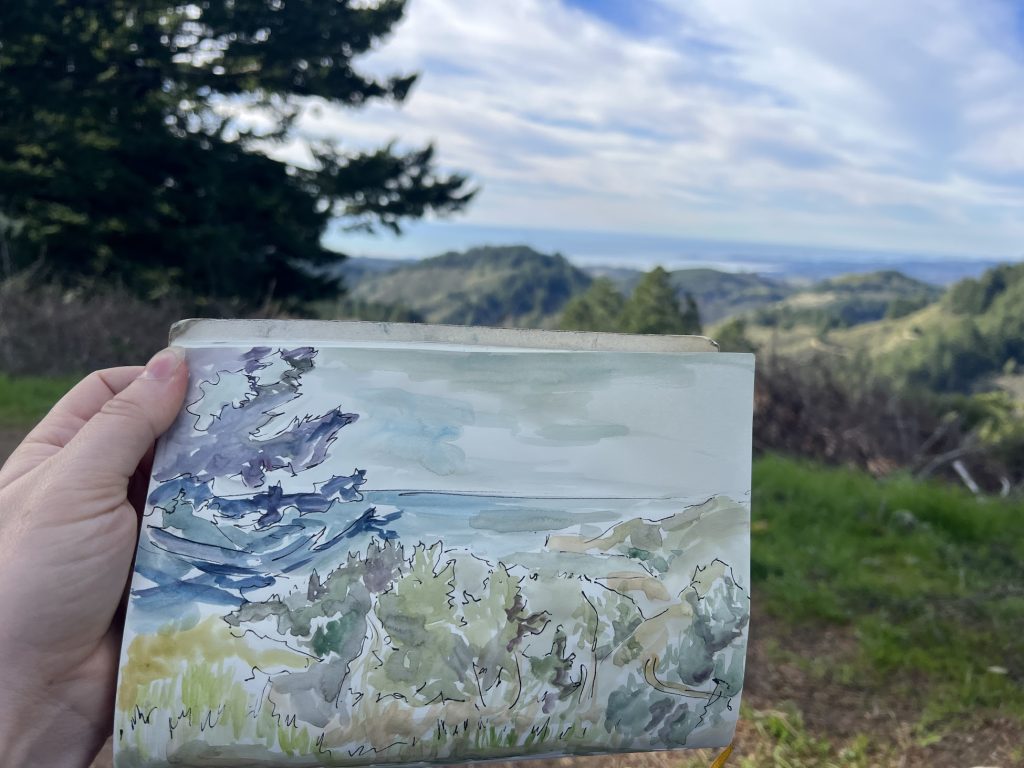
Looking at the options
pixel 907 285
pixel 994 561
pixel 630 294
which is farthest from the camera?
pixel 907 285

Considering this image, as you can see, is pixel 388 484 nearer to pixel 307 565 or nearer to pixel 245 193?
pixel 307 565

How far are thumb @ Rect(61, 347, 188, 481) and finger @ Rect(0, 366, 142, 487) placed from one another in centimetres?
20

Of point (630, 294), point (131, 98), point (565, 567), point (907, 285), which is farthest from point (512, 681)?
point (907, 285)

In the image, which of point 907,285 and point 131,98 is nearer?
point 131,98

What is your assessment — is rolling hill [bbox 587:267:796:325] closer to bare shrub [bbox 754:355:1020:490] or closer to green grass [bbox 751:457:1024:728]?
bare shrub [bbox 754:355:1020:490]

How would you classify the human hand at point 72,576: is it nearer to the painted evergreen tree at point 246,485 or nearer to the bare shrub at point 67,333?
the painted evergreen tree at point 246,485

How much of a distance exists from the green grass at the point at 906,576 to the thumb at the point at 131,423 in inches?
92.1

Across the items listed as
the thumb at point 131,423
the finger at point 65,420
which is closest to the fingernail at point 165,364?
the thumb at point 131,423

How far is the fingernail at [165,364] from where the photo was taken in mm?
1174

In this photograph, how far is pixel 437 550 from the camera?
3.89 feet

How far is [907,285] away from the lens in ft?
37.5

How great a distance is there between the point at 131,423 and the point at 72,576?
240mm

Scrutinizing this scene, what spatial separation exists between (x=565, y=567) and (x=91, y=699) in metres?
0.77

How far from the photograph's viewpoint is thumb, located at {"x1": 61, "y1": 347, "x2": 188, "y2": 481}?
3.80 ft
